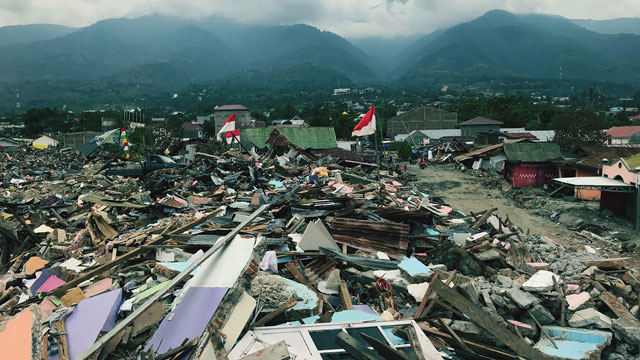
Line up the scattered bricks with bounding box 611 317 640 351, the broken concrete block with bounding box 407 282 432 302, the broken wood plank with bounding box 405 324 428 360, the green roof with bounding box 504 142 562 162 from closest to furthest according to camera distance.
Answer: the broken wood plank with bounding box 405 324 428 360, the scattered bricks with bounding box 611 317 640 351, the broken concrete block with bounding box 407 282 432 302, the green roof with bounding box 504 142 562 162

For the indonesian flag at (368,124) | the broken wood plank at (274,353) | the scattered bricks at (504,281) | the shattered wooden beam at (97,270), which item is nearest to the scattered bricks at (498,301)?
the scattered bricks at (504,281)

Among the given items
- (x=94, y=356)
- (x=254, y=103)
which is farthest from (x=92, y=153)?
(x=254, y=103)

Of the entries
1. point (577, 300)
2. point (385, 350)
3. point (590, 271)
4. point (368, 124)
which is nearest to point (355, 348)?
point (385, 350)

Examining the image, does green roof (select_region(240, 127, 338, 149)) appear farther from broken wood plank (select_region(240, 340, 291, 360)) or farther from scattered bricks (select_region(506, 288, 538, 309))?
broken wood plank (select_region(240, 340, 291, 360))

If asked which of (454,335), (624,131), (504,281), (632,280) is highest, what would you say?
(454,335)

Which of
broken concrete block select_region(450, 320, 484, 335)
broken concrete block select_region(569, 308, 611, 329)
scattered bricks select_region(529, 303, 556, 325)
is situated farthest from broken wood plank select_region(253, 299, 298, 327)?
broken concrete block select_region(569, 308, 611, 329)

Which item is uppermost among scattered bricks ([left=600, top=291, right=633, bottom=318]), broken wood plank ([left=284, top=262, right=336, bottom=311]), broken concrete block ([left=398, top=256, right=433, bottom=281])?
broken wood plank ([left=284, top=262, right=336, bottom=311])

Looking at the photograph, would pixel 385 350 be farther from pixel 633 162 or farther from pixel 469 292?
pixel 633 162
